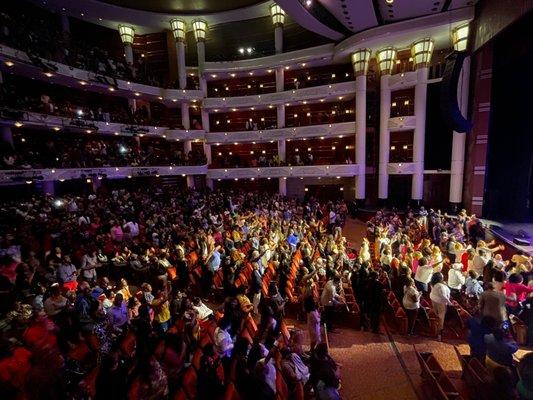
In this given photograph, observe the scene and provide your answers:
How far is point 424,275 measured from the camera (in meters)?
6.56

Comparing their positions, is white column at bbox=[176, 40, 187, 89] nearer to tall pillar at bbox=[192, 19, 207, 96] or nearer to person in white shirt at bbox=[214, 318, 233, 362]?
tall pillar at bbox=[192, 19, 207, 96]

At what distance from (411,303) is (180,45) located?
69.9 feet

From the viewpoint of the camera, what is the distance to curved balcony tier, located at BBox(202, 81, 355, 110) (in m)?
18.5

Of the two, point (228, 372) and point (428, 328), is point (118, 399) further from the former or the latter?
point (428, 328)

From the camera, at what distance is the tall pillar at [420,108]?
15688 mm

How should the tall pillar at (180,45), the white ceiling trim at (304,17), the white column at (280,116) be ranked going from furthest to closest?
the white column at (280,116)
the tall pillar at (180,45)
the white ceiling trim at (304,17)

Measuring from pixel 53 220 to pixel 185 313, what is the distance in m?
7.99

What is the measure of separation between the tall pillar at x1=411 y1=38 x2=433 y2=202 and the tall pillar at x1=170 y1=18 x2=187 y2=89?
1445 cm

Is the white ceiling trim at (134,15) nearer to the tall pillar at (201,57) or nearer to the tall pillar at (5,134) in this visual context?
the tall pillar at (201,57)

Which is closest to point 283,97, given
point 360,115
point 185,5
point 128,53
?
point 360,115

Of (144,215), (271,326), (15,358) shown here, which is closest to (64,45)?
(144,215)

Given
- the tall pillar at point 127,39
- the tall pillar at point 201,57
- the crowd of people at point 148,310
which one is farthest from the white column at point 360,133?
the tall pillar at point 127,39

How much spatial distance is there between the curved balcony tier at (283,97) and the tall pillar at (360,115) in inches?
23.1

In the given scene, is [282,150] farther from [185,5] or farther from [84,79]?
[84,79]
